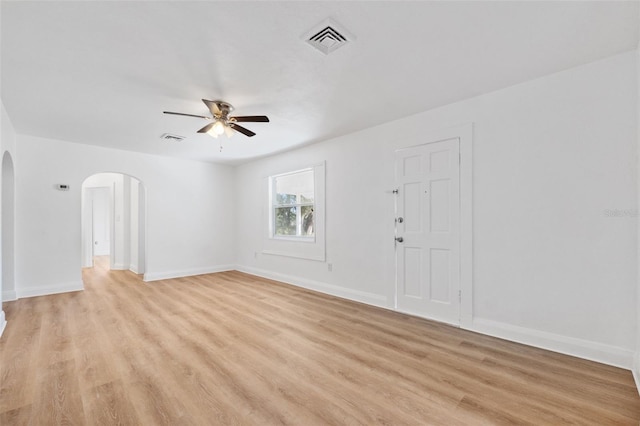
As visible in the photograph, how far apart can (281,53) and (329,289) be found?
138 inches

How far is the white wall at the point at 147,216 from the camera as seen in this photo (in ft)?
15.4

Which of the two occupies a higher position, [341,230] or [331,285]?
[341,230]

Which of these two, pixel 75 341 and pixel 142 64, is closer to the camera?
pixel 142 64

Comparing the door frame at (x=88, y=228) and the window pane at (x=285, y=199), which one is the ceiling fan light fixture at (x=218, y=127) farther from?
the door frame at (x=88, y=228)

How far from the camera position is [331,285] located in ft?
15.5

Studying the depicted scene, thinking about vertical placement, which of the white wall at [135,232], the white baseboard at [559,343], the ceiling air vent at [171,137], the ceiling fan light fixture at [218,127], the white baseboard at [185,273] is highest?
the ceiling air vent at [171,137]

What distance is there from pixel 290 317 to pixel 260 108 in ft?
8.41

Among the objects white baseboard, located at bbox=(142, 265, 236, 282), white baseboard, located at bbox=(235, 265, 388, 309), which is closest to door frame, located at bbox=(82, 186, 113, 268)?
white baseboard, located at bbox=(142, 265, 236, 282)

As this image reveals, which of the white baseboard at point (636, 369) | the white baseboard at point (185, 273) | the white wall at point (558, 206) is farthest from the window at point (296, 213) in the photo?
the white baseboard at point (636, 369)

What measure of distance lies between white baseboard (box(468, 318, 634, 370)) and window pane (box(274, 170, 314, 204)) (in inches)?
133

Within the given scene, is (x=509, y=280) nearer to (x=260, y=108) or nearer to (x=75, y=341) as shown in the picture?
(x=260, y=108)

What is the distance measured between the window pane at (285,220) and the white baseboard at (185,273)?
1840 mm

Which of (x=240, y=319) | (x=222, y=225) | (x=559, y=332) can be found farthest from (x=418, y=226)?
(x=222, y=225)

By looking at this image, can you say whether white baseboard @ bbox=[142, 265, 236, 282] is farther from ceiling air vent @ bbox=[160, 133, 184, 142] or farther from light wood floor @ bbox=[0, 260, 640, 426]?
ceiling air vent @ bbox=[160, 133, 184, 142]
